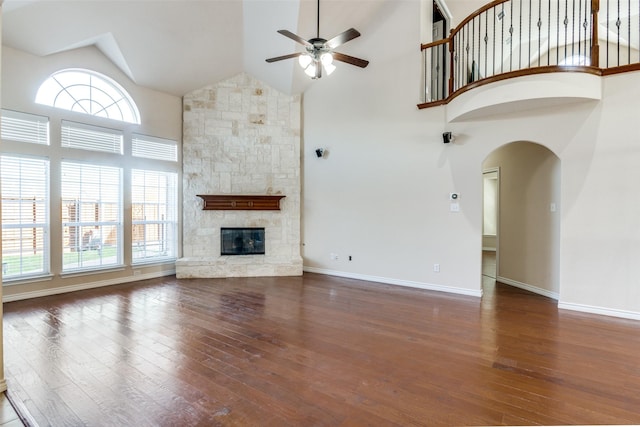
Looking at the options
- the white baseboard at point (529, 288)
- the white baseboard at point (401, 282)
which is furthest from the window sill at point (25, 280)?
the white baseboard at point (529, 288)

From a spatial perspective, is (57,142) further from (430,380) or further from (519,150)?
(519,150)

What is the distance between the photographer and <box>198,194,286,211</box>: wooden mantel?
6227 millimetres

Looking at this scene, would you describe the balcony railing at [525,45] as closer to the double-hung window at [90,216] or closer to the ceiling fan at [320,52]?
the ceiling fan at [320,52]

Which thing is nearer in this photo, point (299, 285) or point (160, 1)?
point (160, 1)

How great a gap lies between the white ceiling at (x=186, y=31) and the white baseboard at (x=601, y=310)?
16.0ft

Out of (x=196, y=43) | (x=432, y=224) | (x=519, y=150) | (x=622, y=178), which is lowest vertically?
(x=432, y=224)

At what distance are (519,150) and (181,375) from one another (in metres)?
5.74

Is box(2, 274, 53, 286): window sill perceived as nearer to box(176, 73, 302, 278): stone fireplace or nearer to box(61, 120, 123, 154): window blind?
box(61, 120, 123, 154): window blind

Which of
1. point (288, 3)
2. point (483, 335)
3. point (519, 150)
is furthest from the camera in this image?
point (519, 150)

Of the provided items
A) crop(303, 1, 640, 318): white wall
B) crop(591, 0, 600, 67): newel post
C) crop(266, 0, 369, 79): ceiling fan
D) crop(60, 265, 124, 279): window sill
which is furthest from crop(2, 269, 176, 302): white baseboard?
crop(591, 0, 600, 67): newel post

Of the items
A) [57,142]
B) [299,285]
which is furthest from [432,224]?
[57,142]

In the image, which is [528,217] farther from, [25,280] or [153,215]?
[25,280]

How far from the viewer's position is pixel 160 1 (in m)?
4.47

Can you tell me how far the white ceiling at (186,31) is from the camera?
421 centimetres
